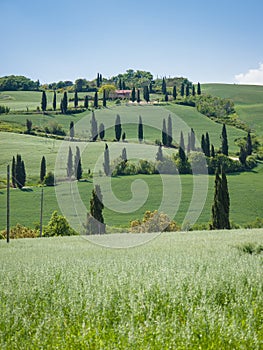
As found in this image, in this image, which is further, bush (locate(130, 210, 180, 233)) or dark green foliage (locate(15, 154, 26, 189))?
dark green foliage (locate(15, 154, 26, 189))

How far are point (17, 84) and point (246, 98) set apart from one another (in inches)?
3542

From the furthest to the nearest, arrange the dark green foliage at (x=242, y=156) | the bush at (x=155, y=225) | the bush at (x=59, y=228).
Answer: the dark green foliage at (x=242, y=156) → the bush at (x=59, y=228) → the bush at (x=155, y=225)

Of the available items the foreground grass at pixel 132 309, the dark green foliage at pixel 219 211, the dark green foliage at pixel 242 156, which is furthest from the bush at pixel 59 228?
the dark green foliage at pixel 242 156

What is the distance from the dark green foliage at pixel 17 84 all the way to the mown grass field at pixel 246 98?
232ft

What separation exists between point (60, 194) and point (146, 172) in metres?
17.8

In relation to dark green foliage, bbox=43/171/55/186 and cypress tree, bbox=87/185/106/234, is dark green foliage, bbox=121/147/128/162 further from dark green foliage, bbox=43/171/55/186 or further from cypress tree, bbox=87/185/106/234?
cypress tree, bbox=87/185/106/234

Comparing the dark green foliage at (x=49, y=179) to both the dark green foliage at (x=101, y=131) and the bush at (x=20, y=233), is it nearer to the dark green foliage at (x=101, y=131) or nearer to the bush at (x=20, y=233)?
the bush at (x=20, y=233)

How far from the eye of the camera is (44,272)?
29.1 feet

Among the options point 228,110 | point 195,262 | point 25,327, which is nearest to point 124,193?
point 195,262

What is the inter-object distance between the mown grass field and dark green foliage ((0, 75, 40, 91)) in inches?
2786

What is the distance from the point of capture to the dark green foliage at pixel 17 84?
184 meters

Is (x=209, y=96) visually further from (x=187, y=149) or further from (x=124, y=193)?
(x=124, y=193)

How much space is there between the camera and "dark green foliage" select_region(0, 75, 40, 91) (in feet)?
602

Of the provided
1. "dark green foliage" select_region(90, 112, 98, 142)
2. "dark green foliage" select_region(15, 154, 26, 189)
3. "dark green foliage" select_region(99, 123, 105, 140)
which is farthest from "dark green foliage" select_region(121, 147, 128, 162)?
"dark green foliage" select_region(99, 123, 105, 140)
